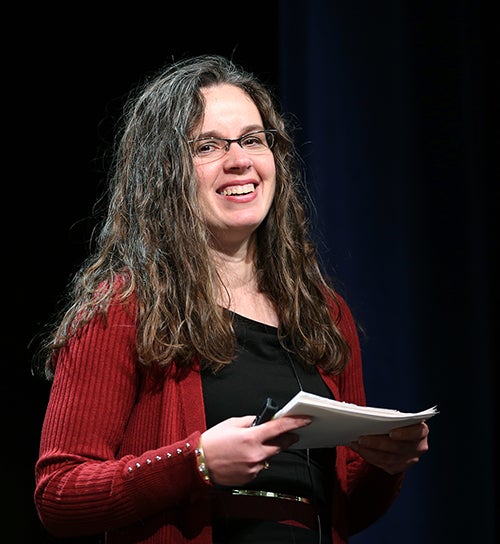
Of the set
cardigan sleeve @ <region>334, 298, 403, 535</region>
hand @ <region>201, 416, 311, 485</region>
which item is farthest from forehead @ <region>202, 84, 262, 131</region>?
hand @ <region>201, 416, 311, 485</region>

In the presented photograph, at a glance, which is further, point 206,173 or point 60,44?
point 60,44

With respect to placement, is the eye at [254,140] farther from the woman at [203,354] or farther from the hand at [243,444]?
the hand at [243,444]

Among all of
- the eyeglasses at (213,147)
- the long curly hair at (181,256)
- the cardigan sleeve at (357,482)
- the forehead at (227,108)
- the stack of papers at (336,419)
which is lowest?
the cardigan sleeve at (357,482)

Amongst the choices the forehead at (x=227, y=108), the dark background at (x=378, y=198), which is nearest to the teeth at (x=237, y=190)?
the forehead at (x=227, y=108)

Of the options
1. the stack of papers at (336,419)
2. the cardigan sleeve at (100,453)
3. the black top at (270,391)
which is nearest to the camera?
the stack of papers at (336,419)

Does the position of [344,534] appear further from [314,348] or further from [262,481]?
[314,348]

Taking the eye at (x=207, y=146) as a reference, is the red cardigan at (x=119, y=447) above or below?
below

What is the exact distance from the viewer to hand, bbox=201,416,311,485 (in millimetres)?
1498

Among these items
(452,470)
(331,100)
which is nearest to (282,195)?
(331,100)

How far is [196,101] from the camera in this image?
1.92 meters

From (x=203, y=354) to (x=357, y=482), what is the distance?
1.42 ft

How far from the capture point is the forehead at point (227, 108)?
6.26 feet

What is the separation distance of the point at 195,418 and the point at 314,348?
323mm

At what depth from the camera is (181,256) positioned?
5.99ft
